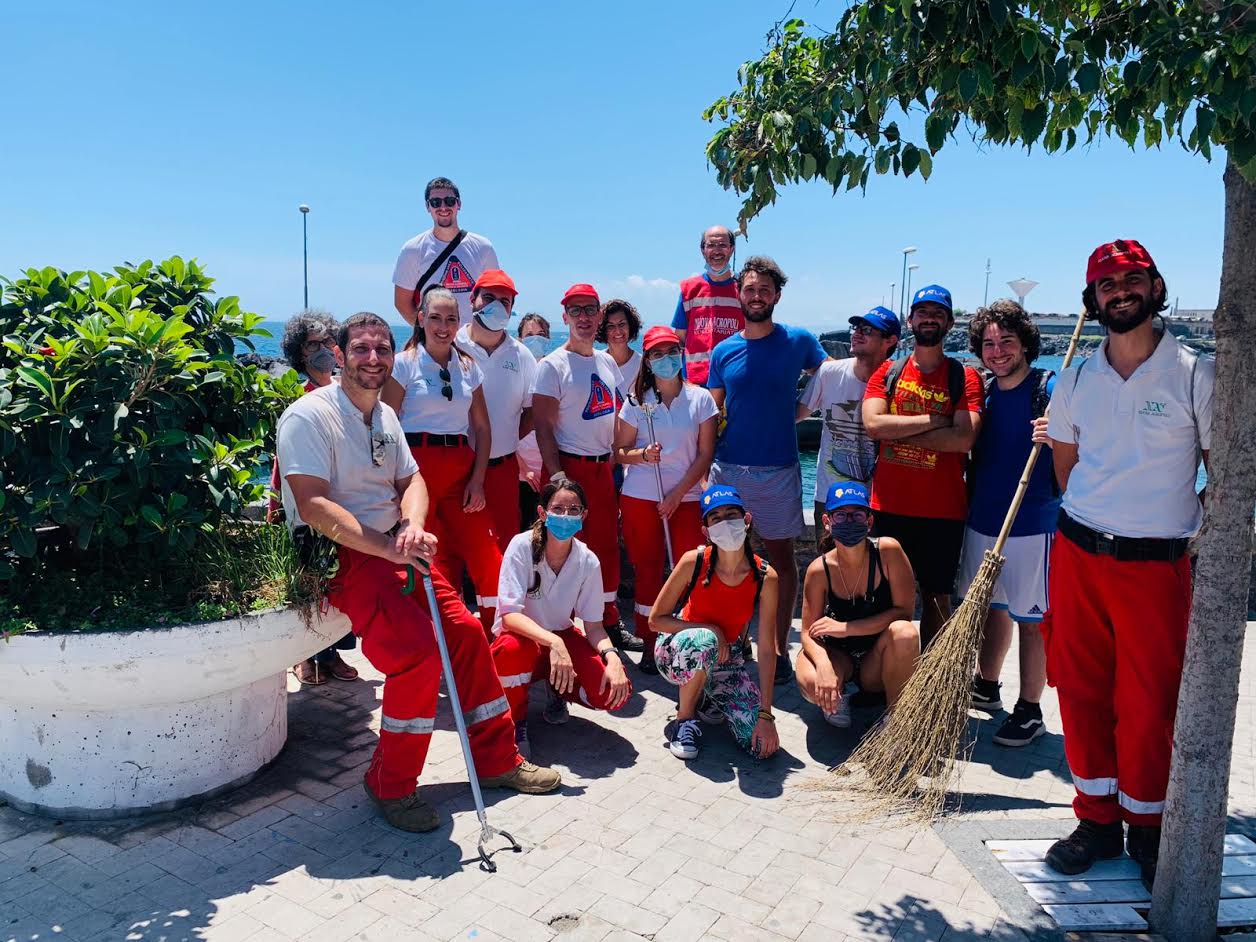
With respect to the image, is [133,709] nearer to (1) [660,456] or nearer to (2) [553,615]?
(2) [553,615]

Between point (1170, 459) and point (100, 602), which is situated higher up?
point (1170, 459)

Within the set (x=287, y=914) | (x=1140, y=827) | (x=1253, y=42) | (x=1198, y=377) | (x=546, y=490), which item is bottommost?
(x=287, y=914)

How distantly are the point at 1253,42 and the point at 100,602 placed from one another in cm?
419

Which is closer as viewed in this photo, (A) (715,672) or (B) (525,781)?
(B) (525,781)

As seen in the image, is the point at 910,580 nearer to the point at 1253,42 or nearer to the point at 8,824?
the point at 1253,42

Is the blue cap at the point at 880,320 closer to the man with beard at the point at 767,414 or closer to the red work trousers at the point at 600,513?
the man with beard at the point at 767,414

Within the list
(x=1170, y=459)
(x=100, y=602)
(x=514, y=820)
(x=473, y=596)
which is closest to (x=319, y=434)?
(x=100, y=602)

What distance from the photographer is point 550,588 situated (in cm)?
467

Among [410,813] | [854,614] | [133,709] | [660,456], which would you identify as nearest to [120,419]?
[133,709]

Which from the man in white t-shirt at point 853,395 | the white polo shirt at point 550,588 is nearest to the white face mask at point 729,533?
the white polo shirt at point 550,588

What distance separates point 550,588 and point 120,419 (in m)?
2.07

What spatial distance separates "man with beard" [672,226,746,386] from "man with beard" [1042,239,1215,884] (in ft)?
10.5

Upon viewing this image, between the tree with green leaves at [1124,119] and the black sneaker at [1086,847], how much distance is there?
35cm

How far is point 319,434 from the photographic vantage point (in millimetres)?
3869
